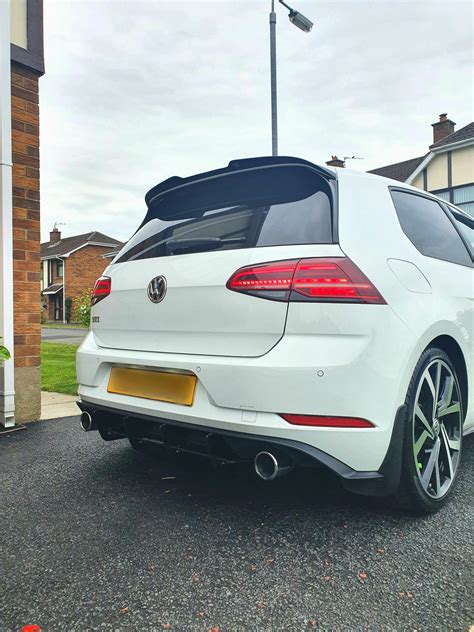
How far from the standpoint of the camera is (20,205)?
4574 millimetres

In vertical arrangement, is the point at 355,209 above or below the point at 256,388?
above

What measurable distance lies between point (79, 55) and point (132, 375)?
7522 millimetres

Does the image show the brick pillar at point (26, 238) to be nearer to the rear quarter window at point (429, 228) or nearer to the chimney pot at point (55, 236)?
the rear quarter window at point (429, 228)

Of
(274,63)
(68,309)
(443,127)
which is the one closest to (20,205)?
(274,63)

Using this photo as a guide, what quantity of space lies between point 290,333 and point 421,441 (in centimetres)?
93

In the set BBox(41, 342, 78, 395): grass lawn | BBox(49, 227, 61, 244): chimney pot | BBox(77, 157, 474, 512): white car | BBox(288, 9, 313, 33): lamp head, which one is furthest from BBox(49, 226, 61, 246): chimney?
BBox(77, 157, 474, 512): white car

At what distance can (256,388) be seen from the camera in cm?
195

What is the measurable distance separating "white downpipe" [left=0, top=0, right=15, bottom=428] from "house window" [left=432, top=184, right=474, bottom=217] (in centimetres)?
1834

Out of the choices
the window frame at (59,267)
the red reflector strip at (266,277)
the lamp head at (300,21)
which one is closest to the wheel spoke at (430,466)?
the red reflector strip at (266,277)

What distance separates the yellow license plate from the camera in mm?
2183

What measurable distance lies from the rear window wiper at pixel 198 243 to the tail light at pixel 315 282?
28cm

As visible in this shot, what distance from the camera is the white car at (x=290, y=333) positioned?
1.93 metres

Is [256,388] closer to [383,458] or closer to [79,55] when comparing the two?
[383,458]

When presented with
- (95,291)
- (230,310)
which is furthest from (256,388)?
(95,291)
